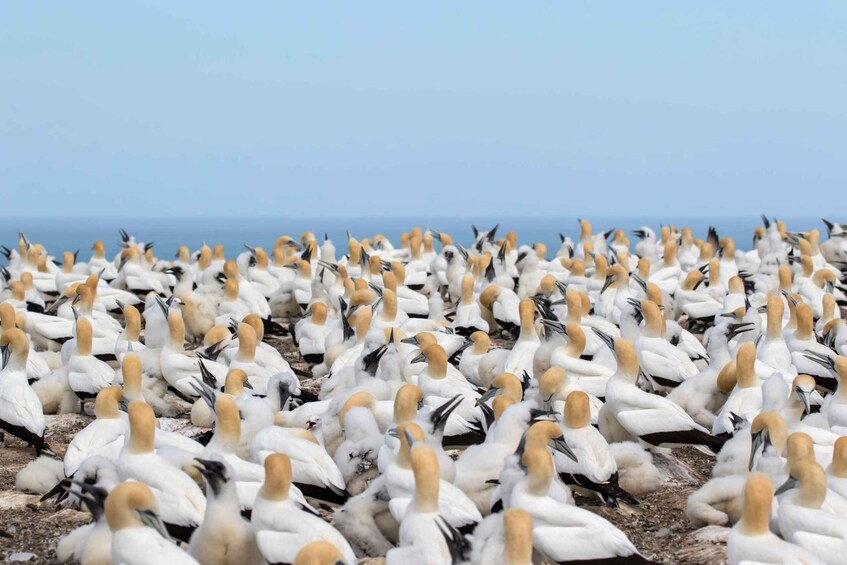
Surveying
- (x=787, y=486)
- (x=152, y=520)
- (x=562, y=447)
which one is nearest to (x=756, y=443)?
(x=787, y=486)

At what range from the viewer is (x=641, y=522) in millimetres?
6824

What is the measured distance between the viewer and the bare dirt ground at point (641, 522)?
627 centimetres

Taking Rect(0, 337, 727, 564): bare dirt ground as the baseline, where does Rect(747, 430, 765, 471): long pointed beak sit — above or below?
above

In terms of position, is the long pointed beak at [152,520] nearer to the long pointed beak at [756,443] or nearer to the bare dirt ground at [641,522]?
the bare dirt ground at [641,522]

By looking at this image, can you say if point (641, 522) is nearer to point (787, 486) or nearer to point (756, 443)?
point (756, 443)

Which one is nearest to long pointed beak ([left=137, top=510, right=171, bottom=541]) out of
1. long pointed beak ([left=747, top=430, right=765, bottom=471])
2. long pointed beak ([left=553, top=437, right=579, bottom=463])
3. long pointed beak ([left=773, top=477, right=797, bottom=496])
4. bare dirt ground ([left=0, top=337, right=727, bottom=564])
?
bare dirt ground ([left=0, top=337, right=727, bottom=564])

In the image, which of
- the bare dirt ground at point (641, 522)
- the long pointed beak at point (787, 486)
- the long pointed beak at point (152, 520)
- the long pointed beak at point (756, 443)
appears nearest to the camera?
the long pointed beak at point (152, 520)

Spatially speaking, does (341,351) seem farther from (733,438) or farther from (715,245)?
(715,245)

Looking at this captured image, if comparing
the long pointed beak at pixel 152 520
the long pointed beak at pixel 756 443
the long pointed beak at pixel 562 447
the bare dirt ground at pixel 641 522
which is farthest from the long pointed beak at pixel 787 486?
the long pointed beak at pixel 152 520

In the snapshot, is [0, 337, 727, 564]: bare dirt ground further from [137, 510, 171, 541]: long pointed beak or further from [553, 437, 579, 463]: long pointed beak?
[137, 510, 171, 541]: long pointed beak

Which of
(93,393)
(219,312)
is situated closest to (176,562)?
(93,393)

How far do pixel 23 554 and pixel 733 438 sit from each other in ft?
13.5

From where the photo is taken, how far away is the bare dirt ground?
247 inches

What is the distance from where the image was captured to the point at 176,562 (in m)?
4.87
